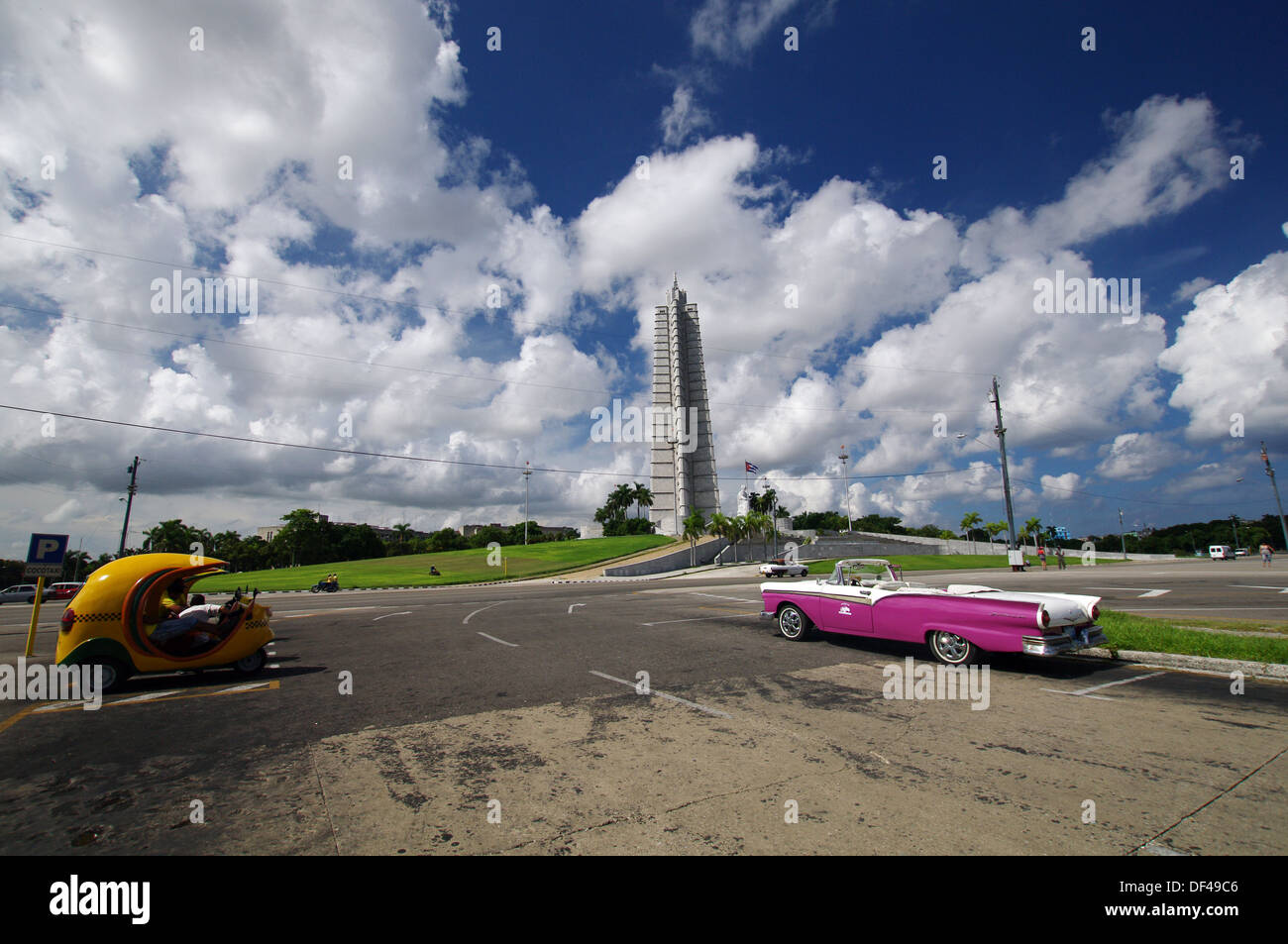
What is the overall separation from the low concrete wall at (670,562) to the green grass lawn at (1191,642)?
45.5 m

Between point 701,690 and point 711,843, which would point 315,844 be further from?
point 701,690

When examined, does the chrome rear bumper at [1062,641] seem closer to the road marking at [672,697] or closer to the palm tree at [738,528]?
the road marking at [672,697]

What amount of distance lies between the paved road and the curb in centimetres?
42

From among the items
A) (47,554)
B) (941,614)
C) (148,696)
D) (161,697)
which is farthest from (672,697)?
(47,554)

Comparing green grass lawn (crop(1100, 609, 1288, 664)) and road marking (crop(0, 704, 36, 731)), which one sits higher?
road marking (crop(0, 704, 36, 731))

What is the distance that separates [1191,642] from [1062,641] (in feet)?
11.0

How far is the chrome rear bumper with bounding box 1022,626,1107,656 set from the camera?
22.6 feet

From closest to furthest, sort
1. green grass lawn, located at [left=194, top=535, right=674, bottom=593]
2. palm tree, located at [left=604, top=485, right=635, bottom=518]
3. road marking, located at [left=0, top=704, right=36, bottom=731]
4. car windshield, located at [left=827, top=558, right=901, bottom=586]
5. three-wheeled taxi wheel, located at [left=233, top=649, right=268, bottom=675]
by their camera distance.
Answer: road marking, located at [left=0, top=704, right=36, bottom=731] < three-wheeled taxi wheel, located at [left=233, top=649, right=268, bottom=675] < car windshield, located at [left=827, top=558, right=901, bottom=586] < green grass lawn, located at [left=194, top=535, right=674, bottom=593] < palm tree, located at [left=604, top=485, right=635, bottom=518]

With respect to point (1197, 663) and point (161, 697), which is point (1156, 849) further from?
point (161, 697)

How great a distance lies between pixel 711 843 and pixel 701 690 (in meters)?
3.75

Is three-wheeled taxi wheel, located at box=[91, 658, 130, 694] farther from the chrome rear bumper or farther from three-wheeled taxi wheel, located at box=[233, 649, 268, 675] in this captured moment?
the chrome rear bumper

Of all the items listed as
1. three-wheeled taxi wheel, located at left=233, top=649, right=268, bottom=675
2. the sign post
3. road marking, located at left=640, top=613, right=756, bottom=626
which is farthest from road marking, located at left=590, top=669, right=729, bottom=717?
the sign post

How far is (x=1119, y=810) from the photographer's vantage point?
12.1ft
